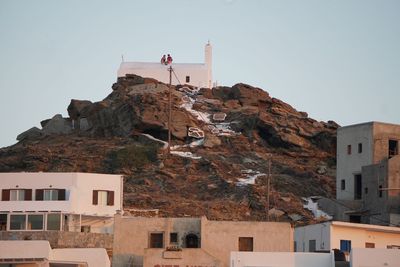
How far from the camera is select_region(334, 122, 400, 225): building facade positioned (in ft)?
242

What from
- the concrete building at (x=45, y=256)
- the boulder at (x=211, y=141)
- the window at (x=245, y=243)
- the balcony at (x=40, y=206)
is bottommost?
the concrete building at (x=45, y=256)

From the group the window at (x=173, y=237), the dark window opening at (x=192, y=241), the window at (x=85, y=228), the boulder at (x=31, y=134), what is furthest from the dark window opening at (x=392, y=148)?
the boulder at (x=31, y=134)

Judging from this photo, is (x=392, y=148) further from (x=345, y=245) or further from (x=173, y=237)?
(x=173, y=237)

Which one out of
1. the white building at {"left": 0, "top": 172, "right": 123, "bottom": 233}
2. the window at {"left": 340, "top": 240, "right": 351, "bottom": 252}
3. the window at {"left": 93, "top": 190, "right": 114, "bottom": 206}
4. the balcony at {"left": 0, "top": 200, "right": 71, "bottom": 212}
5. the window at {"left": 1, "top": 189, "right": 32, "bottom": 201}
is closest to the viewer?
the window at {"left": 340, "top": 240, "right": 351, "bottom": 252}

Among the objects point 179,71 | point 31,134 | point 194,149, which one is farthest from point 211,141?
point 31,134

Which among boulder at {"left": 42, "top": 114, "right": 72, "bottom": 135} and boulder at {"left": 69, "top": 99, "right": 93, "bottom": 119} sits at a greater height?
boulder at {"left": 69, "top": 99, "right": 93, "bottom": 119}

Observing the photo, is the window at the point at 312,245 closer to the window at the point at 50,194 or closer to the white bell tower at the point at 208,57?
the window at the point at 50,194

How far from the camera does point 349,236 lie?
60.5 meters

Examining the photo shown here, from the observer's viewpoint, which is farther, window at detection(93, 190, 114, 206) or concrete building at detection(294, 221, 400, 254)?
window at detection(93, 190, 114, 206)

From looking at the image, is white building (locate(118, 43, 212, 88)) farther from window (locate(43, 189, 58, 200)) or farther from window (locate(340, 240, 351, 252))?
window (locate(340, 240, 351, 252))

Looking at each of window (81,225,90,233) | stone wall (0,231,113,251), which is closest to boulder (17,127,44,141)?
window (81,225,90,233)

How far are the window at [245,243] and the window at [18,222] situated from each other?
15.6m

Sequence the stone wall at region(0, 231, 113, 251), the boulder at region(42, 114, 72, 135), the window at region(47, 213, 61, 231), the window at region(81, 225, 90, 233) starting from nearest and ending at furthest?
1. the stone wall at region(0, 231, 113, 251)
2. the window at region(47, 213, 61, 231)
3. the window at region(81, 225, 90, 233)
4. the boulder at region(42, 114, 72, 135)

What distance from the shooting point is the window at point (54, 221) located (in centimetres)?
6462
